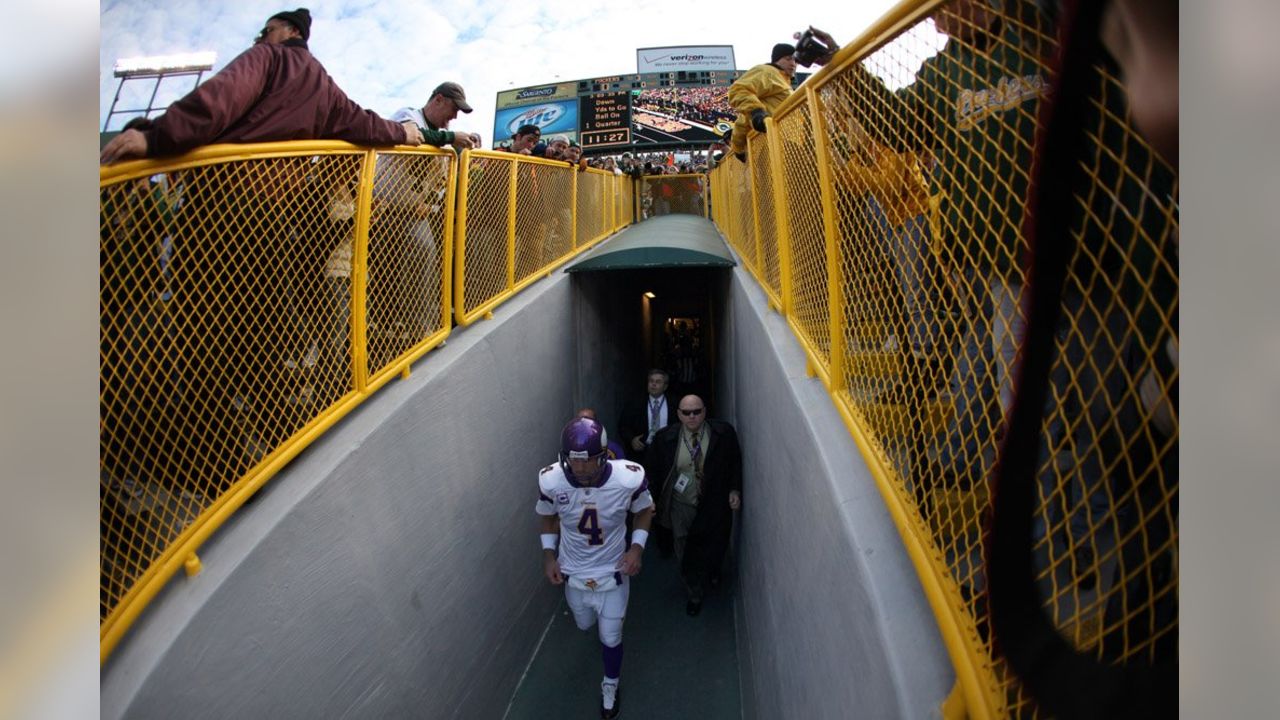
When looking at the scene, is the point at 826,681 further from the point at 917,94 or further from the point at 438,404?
the point at 438,404

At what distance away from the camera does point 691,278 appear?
12.9m

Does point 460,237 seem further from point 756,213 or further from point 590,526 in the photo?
point 756,213

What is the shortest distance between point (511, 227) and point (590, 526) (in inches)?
101

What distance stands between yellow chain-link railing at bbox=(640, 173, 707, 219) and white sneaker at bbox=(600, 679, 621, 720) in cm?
1180

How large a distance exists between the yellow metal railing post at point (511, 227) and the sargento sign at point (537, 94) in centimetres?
2651

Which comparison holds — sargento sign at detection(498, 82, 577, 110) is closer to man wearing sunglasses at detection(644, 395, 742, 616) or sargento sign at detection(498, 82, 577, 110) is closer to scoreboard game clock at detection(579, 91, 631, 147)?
scoreboard game clock at detection(579, 91, 631, 147)

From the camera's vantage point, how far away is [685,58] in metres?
31.7

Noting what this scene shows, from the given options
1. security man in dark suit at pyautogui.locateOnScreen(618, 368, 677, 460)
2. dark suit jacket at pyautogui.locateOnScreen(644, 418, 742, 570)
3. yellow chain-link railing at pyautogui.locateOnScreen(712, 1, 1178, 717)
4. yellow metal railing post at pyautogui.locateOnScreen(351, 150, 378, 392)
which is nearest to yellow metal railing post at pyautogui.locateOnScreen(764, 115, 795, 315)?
yellow chain-link railing at pyautogui.locateOnScreen(712, 1, 1178, 717)

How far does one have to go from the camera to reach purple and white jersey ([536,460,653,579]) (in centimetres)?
392

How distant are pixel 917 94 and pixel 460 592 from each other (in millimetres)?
3380

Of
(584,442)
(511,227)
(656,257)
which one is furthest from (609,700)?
(656,257)

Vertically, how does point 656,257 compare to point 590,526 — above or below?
above

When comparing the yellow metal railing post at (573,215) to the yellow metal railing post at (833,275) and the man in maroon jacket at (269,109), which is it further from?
the yellow metal railing post at (833,275)

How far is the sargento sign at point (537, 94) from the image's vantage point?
29062 mm
